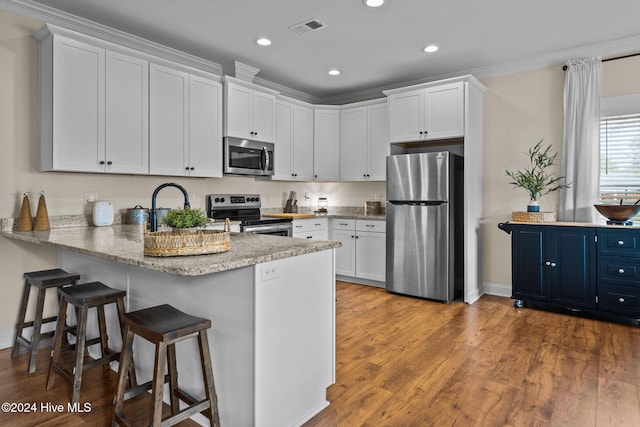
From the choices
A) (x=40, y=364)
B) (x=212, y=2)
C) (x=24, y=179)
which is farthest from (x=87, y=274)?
(x=212, y=2)

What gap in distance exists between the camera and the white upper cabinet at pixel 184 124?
3.46 meters

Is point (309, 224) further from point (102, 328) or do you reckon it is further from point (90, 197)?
point (102, 328)

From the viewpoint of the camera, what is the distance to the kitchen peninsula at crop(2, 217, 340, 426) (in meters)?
1.66

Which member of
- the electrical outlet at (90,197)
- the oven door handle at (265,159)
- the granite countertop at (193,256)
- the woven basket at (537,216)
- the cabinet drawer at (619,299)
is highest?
the oven door handle at (265,159)

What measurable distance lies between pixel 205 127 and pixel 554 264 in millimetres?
3780

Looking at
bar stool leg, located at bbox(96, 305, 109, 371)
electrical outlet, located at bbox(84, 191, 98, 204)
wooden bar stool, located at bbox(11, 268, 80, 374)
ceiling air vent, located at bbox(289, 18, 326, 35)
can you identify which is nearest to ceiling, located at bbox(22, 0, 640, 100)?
ceiling air vent, located at bbox(289, 18, 326, 35)

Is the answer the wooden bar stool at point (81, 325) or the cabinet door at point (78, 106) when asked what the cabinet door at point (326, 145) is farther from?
the wooden bar stool at point (81, 325)

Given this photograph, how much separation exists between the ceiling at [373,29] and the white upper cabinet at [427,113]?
32cm

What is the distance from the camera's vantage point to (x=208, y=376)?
1.70 meters

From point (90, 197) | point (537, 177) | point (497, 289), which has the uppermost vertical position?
point (537, 177)

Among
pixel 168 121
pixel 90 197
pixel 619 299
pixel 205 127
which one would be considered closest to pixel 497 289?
pixel 619 299

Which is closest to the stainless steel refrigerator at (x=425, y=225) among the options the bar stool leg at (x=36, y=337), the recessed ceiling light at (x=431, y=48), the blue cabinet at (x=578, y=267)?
the blue cabinet at (x=578, y=267)

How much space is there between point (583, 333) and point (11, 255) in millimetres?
4700

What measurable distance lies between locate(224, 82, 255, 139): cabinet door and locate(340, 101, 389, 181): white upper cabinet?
1.48 m
